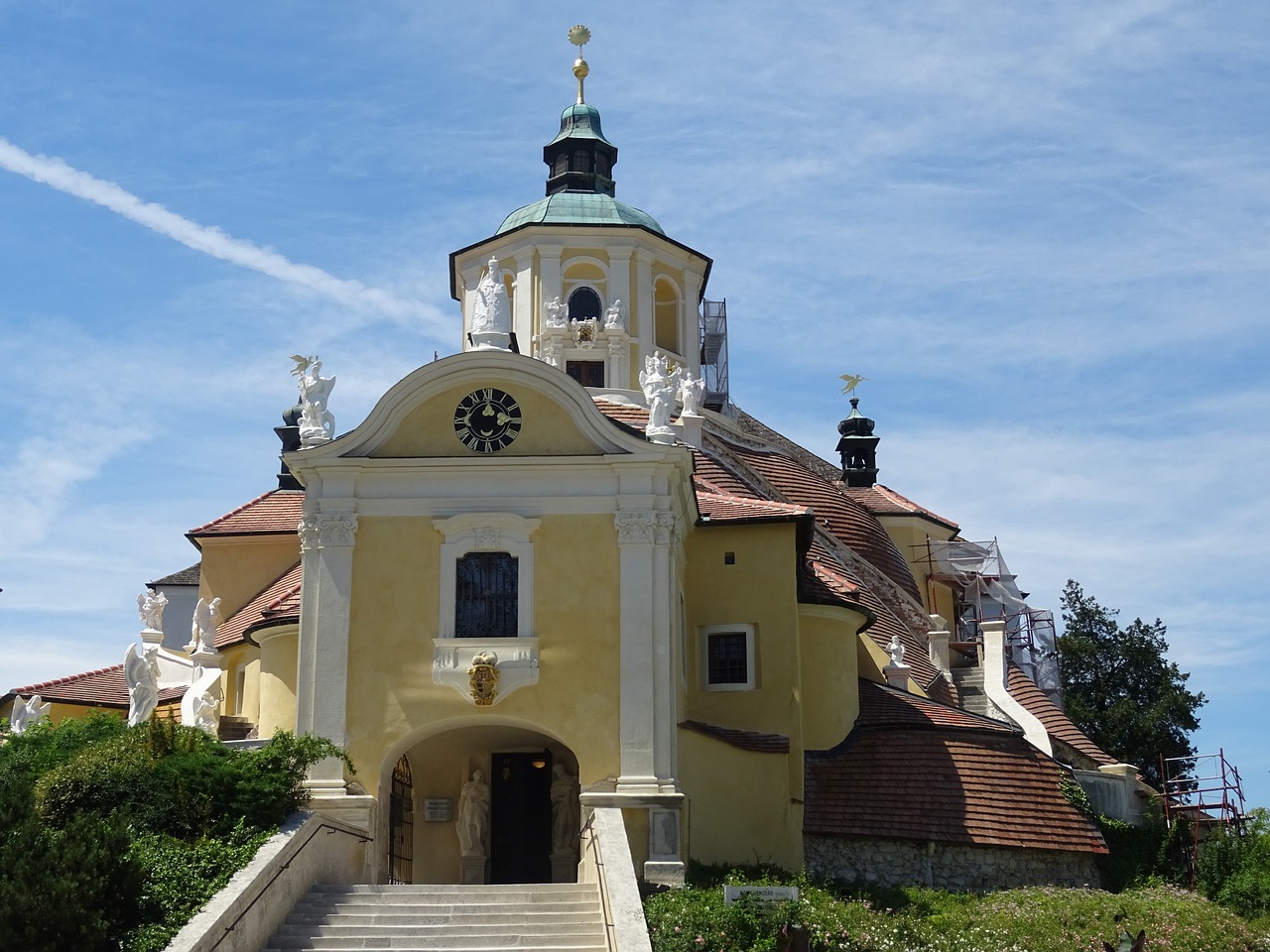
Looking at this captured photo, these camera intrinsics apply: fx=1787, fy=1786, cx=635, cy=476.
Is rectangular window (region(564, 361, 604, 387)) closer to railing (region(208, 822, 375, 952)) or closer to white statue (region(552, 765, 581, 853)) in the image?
white statue (region(552, 765, 581, 853))

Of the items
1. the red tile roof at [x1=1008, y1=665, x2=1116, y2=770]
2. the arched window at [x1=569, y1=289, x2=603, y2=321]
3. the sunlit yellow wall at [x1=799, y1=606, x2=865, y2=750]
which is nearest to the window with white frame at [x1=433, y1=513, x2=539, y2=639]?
the sunlit yellow wall at [x1=799, y1=606, x2=865, y2=750]

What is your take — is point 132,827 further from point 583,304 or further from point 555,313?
point 583,304

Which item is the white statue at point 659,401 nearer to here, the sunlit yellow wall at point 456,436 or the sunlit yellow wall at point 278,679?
the sunlit yellow wall at point 456,436

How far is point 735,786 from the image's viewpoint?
2891cm

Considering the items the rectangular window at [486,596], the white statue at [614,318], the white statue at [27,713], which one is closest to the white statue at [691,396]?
the white statue at [614,318]

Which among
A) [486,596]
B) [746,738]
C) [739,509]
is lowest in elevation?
[746,738]

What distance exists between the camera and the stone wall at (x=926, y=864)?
1137 inches

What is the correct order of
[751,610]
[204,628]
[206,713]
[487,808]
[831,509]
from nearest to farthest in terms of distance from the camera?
[487,808], [206,713], [751,610], [204,628], [831,509]

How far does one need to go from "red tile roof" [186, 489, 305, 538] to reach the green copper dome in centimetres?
770

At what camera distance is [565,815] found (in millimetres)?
29078

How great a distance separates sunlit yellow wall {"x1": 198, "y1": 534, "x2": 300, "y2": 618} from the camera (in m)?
38.2

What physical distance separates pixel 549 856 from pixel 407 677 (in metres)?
4.43

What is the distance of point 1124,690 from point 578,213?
24.4 m

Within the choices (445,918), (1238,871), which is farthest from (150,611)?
(1238,871)
